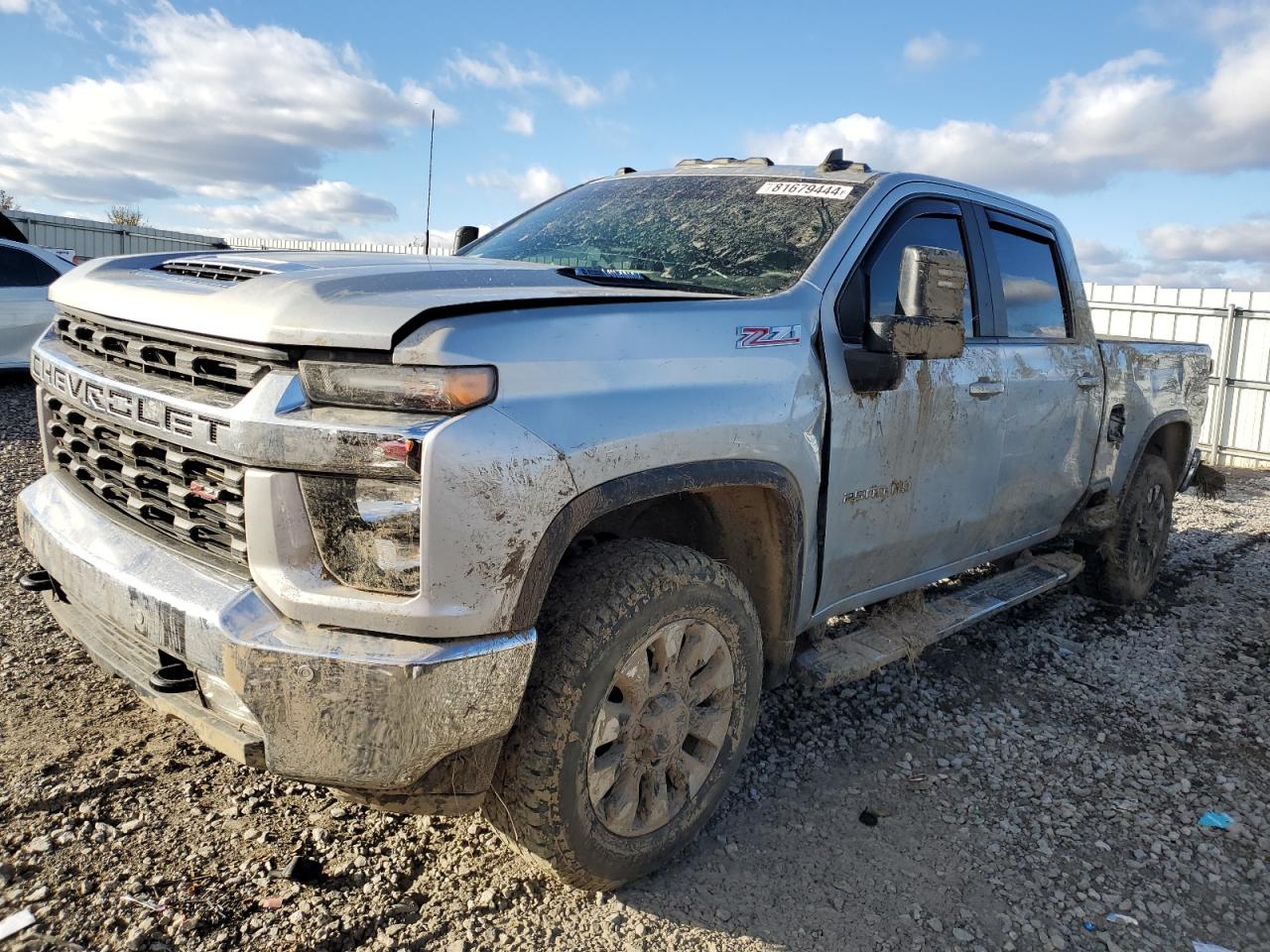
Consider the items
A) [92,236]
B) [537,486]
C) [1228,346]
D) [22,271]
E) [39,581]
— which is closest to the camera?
[537,486]

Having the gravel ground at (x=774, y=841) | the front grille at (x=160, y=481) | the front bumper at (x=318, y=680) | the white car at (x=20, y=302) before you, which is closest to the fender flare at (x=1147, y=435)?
the gravel ground at (x=774, y=841)

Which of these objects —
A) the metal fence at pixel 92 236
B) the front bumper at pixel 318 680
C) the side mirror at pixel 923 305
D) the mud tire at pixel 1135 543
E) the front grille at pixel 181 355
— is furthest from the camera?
the metal fence at pixel 92 236

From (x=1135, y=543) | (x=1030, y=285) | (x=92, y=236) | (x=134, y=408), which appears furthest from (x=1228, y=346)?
(x=92, y=236)

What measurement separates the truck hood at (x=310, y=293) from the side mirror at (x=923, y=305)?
2.18 ft

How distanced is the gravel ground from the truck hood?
1.40 m

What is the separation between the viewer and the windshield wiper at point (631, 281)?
9.21 ft

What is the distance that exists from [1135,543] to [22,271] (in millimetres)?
9550

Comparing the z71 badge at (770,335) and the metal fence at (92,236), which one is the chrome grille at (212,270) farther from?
the metal fence at (92,236)

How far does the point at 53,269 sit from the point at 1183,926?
33.1 ft

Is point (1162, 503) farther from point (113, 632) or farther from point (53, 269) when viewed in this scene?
point (53, 269)

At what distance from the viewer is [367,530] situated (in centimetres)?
200

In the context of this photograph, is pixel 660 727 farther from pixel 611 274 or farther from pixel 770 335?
pixel 611 274

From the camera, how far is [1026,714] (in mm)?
3998

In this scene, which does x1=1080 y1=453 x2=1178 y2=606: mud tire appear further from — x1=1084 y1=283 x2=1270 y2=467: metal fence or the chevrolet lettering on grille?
x1=1084 y1=283 x2=1270 y2=467: metal fence
